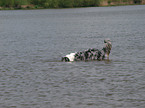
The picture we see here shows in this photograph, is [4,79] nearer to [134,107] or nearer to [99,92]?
[99,92]

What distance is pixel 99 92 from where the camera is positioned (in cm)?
1468

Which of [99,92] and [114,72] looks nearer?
[99,92]

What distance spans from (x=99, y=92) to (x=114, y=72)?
4.01m

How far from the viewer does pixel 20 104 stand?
13414mm

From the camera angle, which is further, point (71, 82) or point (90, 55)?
point (90, 55)

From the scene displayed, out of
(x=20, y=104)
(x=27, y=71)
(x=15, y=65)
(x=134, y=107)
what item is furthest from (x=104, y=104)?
(x=15, y=65)

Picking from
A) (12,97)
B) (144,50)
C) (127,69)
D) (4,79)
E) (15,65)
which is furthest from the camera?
(144,50)

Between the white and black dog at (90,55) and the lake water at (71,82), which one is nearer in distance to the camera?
the lake water at (71,82)

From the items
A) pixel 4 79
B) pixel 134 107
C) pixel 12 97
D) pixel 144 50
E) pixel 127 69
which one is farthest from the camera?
pixel 144 50

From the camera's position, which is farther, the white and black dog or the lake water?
the white and black dog

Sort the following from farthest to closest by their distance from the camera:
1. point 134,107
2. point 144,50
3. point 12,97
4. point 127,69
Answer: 1. point 144,50
2. point 127,69
3. point 12,97
4. point 134,107

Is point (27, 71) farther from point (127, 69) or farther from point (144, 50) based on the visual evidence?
point (144, 50)

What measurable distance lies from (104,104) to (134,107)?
101cm

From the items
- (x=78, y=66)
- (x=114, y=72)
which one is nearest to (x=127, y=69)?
(x=114, y=72)
